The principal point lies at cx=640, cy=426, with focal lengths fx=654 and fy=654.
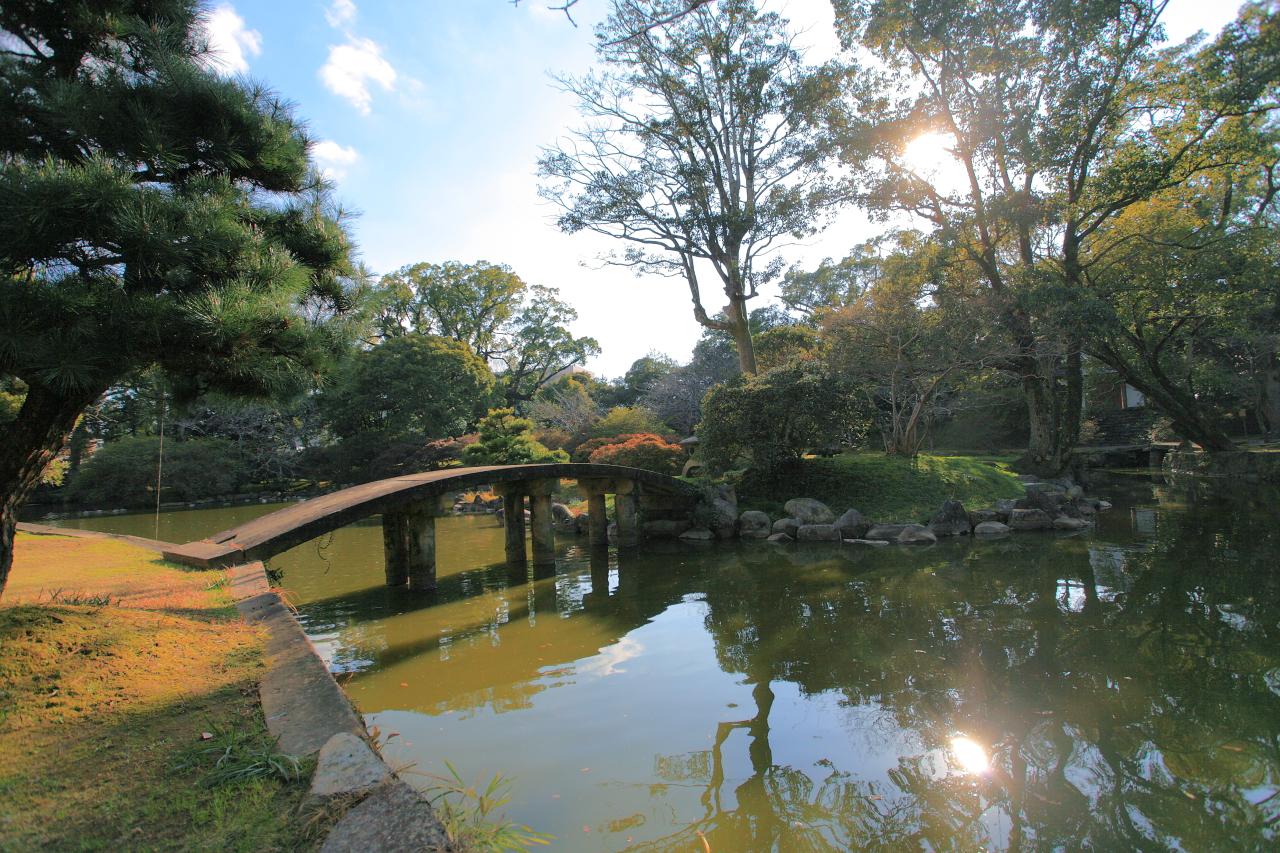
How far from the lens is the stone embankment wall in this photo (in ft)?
53.5

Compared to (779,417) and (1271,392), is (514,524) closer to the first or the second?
(779,417)

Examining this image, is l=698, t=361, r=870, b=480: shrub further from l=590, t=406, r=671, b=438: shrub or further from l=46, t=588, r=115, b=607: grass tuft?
l=46, t=588, r=115, b=607: grass tuft

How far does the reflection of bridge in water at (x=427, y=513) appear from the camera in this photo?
683cm

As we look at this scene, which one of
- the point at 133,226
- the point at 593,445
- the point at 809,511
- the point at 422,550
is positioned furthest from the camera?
the point at 593,445

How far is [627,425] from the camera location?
21.7 metres

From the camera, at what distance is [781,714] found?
4418mm

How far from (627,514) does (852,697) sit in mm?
6929

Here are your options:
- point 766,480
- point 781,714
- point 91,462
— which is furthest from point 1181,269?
point 91,462

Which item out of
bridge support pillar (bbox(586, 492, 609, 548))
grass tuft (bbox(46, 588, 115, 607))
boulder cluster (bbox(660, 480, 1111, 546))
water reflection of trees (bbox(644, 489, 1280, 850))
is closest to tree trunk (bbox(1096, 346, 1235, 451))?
boulder cluster (bbox(660, 480, 1111, 546))

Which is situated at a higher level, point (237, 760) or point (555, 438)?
point (555, 438)

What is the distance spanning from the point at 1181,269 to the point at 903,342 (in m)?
6.53

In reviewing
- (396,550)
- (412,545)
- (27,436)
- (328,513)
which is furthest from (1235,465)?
(27,436)

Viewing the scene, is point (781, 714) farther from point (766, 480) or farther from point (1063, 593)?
point (766, 480)

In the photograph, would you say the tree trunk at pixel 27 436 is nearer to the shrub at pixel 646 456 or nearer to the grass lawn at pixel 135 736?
the grass lawn at pixel 135 736
